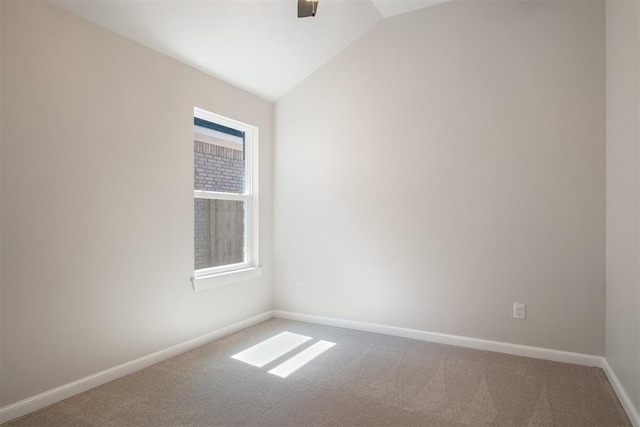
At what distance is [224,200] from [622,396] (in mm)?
3253

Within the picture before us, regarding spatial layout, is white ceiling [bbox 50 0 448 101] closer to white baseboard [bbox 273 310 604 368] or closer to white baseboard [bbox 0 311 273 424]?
white baseboard [bbox 0 311 273 424]

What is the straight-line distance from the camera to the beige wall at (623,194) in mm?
1956

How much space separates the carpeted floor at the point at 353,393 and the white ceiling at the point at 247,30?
2.38m

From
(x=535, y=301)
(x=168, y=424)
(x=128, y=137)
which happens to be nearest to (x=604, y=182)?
(x=535, y=301)

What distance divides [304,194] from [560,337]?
2.52 meters

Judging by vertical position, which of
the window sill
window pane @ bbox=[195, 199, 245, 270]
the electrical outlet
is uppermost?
window pane @ bbox=[195, 199, 245, 270]

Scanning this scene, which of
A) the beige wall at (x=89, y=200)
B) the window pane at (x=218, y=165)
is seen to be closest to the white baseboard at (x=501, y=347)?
the beige wall at (x=89, y=200)

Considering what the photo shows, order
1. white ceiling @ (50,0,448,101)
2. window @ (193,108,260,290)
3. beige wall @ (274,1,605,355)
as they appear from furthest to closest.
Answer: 1. window @ (193,108,260,290)
2. beige wall @ (274,1,605,355)
3. white ceiling @ (50,0,448,101)

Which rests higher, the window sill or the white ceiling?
the white ceiling

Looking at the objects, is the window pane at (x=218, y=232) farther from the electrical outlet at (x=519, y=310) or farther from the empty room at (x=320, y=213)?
the electrical outlet at (x=519, y=310)

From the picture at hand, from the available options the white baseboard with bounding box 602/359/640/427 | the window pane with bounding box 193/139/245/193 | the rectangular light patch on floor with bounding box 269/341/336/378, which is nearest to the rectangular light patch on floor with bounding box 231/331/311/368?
the rectangular light patch on floor with bounding box 269/341/336/378

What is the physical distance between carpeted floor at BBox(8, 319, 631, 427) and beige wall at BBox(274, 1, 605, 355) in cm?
43

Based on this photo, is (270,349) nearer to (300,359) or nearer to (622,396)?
(300,359)

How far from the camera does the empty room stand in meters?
2.10
